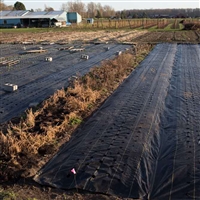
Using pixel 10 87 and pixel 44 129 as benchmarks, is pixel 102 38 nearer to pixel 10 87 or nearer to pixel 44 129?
pixel 10 87

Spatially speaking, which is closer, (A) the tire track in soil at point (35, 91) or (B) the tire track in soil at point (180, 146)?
(B) the tire track in soil at point (180, 146)

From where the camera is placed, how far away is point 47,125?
606 centimetres

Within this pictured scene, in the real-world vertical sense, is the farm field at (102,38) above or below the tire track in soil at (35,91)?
above

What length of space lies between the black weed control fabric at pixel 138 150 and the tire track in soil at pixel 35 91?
233cm

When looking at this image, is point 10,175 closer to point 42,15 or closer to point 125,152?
point 125,152

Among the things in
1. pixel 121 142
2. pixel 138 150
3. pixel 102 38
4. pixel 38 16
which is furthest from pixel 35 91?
pixel 38 16

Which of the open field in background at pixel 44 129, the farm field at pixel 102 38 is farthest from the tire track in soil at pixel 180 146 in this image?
the farm field at pixel 102 38

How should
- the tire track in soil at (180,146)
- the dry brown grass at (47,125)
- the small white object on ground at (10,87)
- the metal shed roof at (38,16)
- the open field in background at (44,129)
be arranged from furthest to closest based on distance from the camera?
the metal shed roof at (38,16), the small white object on ground at (10,87), the dry brown grass at (47,125), the open field in background at (44,129), the tire track in soil at (180,146)

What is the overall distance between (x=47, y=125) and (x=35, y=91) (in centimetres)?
319

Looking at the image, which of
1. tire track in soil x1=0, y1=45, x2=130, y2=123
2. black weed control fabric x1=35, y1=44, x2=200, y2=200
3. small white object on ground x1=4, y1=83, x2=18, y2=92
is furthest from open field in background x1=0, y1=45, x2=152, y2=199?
small white object on ground x1=4, y1=83, x2=18, y2=92

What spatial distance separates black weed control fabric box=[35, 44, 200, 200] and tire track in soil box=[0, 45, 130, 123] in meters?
2.33

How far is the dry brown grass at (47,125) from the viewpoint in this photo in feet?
15.7

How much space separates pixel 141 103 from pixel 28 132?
11.6ft

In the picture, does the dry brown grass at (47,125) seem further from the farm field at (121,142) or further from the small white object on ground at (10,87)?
the small white object on ground at (10,87)
